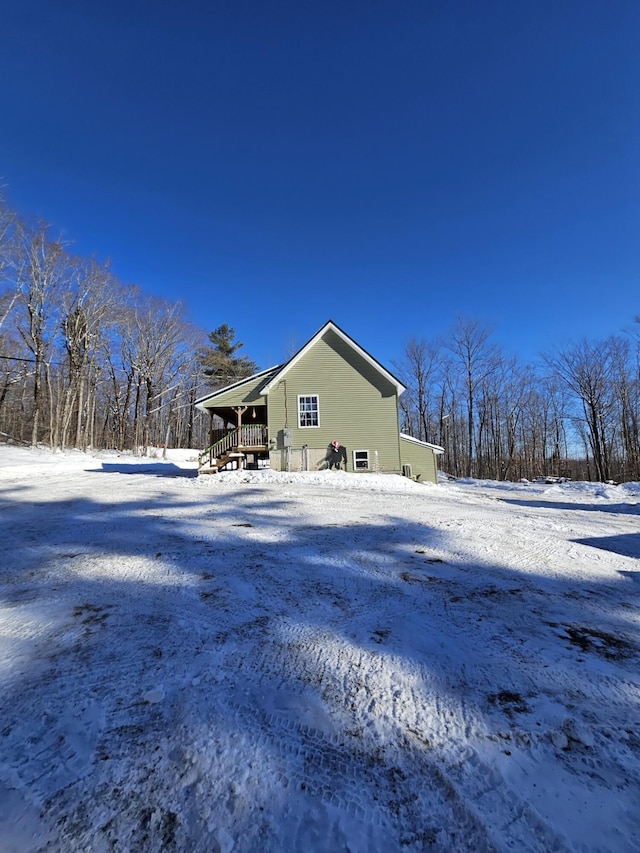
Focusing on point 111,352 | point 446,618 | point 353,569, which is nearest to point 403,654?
point 446,618

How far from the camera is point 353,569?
389cm

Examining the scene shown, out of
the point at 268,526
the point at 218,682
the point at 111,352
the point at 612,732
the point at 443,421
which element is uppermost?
the point at 111,352

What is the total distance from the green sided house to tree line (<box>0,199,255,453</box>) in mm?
4815

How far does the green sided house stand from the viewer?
1645cm

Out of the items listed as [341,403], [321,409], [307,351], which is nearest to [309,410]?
[321,409]

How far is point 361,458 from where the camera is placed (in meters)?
16.5

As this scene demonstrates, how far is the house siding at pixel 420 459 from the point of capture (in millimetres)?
19203

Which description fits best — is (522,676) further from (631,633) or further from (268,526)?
(268,526)

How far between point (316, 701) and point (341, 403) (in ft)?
49.4

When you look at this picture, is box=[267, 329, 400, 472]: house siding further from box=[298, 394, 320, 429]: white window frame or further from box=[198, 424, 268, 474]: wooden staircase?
box=[198, 424, 268, 474]: wooden staircase

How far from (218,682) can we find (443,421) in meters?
37.5

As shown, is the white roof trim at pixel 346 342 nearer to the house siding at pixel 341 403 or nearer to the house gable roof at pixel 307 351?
the house gable roof at pixel 307 351

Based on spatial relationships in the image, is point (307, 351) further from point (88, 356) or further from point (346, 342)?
point (88, 356)

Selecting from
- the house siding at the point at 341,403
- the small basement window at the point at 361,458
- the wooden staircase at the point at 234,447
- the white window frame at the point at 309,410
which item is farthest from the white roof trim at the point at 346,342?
the small basement window at the point at 361,458
